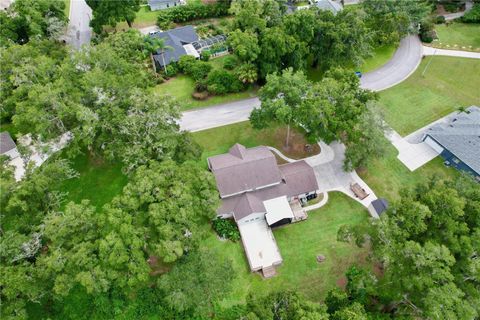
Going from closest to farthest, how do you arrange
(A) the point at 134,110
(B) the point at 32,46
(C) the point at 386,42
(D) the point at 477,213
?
(D) the point at 477,213, (A) the point at 134,110, (B) the point at 32,46, (C) the point at 386,42

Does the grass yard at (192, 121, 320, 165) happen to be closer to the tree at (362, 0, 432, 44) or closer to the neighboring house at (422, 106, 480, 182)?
the neighboring house at (422, 106, 480, 182)

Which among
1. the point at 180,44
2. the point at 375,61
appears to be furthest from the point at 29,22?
the point at 375,61

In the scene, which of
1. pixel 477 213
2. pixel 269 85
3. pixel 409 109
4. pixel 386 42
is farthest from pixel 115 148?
pixel 386 42

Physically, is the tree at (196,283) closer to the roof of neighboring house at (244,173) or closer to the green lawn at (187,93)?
the roof of neighboring house at (244,173)

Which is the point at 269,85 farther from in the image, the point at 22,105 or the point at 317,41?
the point at 22,105

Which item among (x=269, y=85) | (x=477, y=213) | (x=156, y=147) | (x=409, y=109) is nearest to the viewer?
(x=477, y=213)

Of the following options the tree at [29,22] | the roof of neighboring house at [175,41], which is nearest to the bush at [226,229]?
the roof of neighboring house at [175,41]

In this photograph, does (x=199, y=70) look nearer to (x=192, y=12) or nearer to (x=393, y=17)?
(x=192, y=12)
